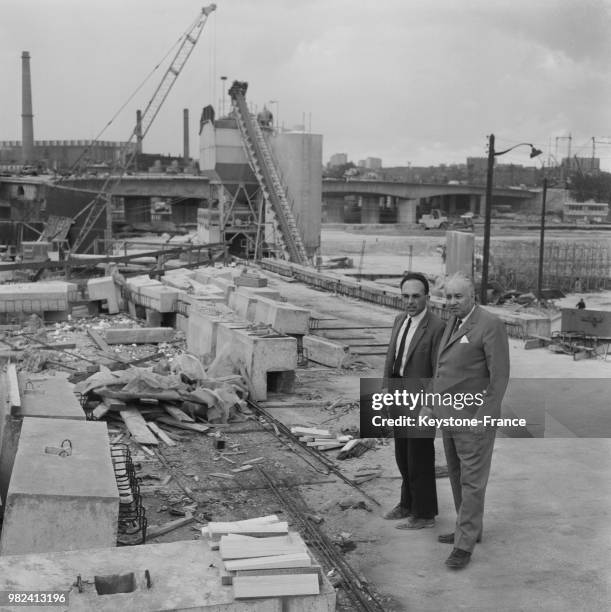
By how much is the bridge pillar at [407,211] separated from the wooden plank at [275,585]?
3954 inches

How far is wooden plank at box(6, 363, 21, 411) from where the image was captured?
7793 mm

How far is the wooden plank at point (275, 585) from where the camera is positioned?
4668mm

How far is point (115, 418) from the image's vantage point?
34.0 ft

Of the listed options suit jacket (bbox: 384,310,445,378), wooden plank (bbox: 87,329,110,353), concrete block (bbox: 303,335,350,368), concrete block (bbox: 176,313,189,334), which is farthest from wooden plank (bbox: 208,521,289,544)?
concrete block (bbox: 176,313,189,334)

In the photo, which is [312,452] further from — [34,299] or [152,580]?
[34,299]

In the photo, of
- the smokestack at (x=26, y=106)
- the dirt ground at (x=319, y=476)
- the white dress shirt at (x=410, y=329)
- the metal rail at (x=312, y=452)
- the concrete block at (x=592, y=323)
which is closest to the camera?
the dirt ground at (x=319, y=476)

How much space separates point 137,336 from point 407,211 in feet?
295

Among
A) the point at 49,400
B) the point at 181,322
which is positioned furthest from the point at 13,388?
the point at 181,322

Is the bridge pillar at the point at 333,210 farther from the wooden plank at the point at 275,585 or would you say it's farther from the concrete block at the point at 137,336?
the wooden plank at the point at 275,585

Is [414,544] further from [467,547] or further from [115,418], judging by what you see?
[115,418]

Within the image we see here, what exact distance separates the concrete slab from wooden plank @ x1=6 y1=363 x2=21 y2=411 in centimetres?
301

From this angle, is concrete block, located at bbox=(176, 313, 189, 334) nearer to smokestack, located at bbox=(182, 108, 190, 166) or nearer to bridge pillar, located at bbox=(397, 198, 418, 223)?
bridge pillar, located at bbox=(397, 198, 418, 223)

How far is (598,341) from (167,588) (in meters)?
13.9

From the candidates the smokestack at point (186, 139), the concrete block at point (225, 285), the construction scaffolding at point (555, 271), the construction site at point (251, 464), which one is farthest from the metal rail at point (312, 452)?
the smokestack at point (186, 139)
